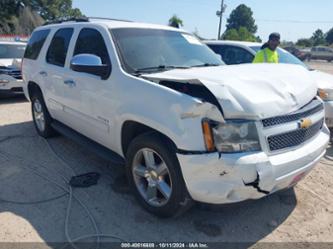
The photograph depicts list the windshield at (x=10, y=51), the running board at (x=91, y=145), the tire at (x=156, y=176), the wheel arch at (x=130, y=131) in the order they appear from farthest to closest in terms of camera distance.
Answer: the windshield at (x=10, y=51) < the running board at (x=91, y=145) < the wheel arch at (x=130, y=131) < the tire at (x=156, y=176)

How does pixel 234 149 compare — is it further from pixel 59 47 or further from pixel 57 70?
pixel 59 47

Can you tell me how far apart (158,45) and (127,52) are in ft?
1.60

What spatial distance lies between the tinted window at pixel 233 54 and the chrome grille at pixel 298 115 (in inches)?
162

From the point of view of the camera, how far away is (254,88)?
287cm

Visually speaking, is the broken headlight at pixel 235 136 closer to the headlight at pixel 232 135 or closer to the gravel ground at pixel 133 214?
the headlight at pixel 232 135

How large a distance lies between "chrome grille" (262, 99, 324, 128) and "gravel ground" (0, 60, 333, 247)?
2.41 feet

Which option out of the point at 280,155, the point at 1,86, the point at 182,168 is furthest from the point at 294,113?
the point at 1,86

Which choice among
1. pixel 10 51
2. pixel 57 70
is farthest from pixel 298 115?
pixel 10 51

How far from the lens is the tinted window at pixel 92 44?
12.5 feet

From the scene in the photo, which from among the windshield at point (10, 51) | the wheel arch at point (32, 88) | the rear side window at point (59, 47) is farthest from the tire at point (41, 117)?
the windshield at point (10, 51)

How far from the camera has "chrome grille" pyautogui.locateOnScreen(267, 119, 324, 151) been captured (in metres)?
2.79

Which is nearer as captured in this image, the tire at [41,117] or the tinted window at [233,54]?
the tire at [41,117]

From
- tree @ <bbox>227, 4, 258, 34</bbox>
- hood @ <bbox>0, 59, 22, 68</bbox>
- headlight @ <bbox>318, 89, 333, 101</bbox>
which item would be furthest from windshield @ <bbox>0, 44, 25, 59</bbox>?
tree @ <bbox>227, 4, 258, 34</bbox>

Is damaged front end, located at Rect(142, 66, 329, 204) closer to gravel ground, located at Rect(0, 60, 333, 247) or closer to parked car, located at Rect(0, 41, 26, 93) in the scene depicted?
gravel ground, located at Rect(0, 60, 333, 247)
